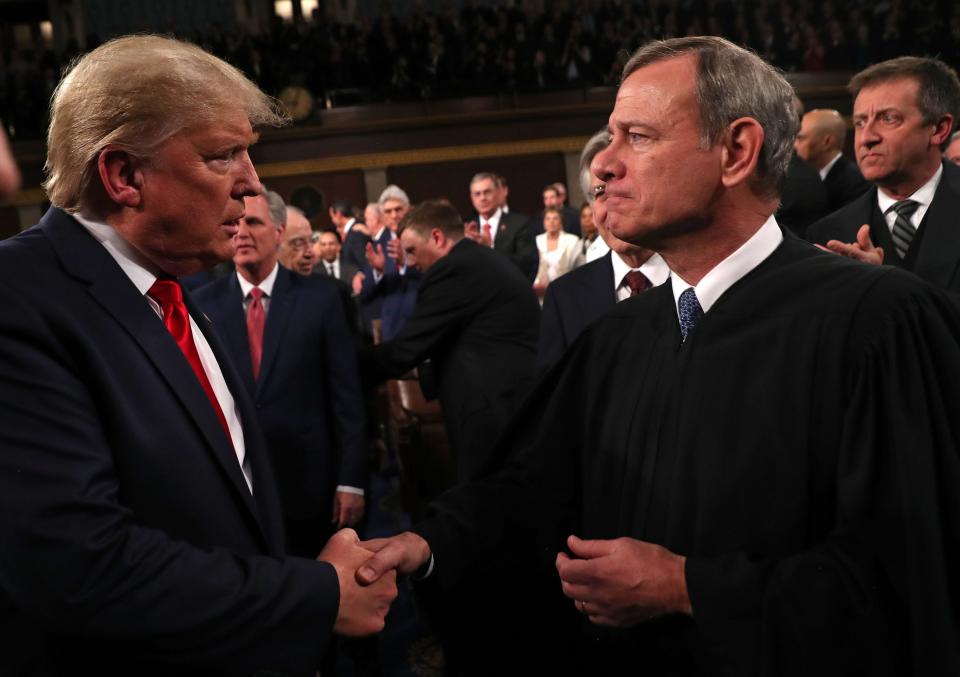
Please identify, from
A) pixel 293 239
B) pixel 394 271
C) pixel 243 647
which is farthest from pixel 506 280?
pixel 243 647

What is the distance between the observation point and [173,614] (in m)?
1.42

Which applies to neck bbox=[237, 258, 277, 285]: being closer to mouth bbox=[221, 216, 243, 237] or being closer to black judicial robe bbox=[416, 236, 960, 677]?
mouth bbox=[221, 216, 243, 237]

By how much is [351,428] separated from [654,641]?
76.7 inches

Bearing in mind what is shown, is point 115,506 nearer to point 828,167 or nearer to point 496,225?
point 828,167

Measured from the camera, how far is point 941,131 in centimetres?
348

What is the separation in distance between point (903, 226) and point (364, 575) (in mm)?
2562

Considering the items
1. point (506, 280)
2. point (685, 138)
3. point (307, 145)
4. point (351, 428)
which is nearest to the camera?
point (685, 138)

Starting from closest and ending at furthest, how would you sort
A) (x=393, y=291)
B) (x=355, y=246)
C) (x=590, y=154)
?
(x=590, y=154)
(x=393, y=291)
(x=355, y=246)

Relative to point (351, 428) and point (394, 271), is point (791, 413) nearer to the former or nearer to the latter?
point (351, 428)

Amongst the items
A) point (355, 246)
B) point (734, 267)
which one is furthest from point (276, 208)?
point (355, 246)

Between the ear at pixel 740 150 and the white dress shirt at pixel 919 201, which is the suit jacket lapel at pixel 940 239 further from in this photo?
the ear at pixel 740 150

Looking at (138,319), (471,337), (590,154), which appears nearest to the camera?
(138,319)

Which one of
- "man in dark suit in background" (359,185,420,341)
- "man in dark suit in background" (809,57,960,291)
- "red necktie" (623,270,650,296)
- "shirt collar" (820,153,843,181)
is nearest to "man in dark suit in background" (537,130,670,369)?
"red necktie" (623,270,650,296)

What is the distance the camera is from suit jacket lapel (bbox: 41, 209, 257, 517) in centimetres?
156
